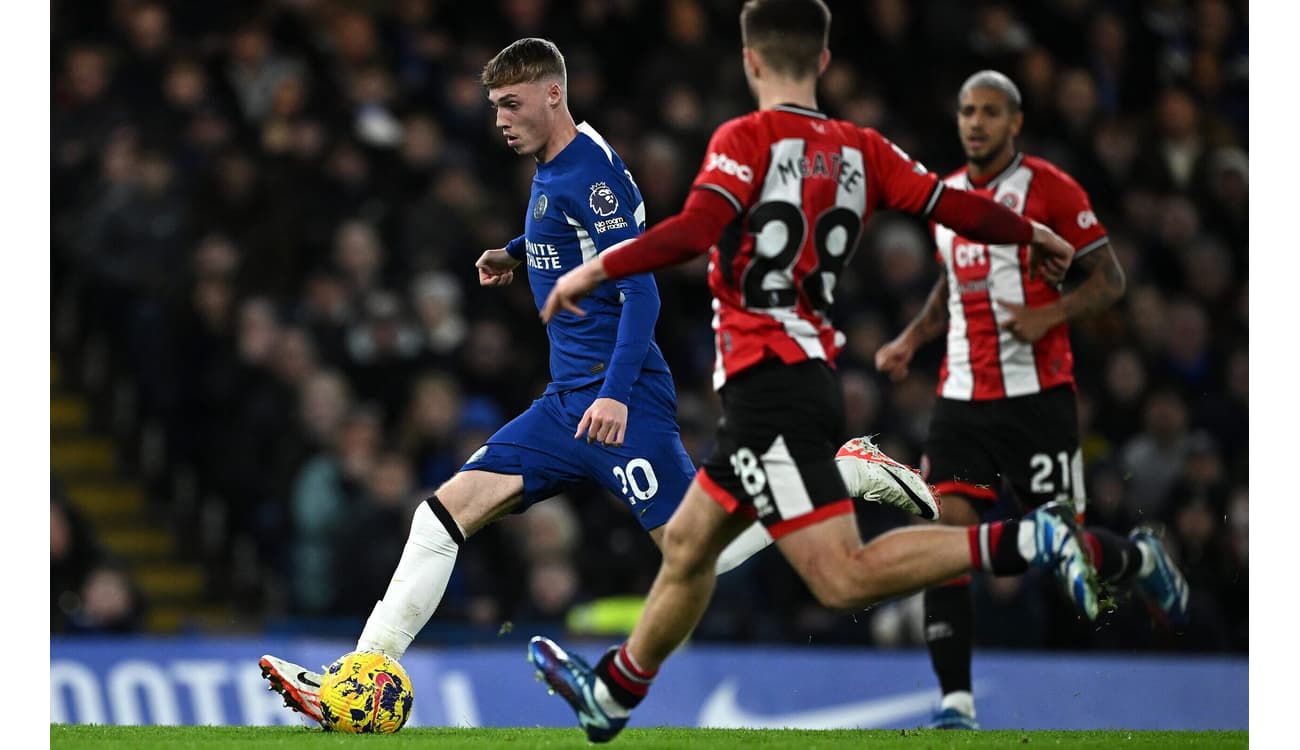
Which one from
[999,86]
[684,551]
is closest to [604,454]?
[684,551]

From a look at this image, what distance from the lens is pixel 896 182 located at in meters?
4.98

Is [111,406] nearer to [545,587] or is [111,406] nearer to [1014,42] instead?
[545,587]

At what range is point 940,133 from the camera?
13.0m

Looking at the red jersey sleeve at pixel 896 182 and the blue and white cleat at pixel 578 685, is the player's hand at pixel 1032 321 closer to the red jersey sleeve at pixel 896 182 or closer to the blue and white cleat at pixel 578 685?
the red jersey sleeve at pixel 896 182

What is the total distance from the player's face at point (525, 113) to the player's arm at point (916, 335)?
2.01 metres

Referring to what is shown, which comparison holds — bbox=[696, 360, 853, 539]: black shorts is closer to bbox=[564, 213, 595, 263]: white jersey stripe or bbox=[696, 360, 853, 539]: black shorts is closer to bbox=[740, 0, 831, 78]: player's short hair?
bbox=[740, 0, 831, 78]: player's short hair

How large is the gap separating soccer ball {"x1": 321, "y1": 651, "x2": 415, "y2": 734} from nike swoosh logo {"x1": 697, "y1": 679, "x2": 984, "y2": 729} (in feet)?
11.1

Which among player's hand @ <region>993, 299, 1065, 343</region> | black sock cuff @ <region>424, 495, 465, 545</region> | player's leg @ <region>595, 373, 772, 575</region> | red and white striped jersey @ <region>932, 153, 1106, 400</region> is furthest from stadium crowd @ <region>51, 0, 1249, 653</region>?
player's leg @ <region>595, 373, 772, 575</region>

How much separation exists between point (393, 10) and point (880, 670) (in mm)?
7654

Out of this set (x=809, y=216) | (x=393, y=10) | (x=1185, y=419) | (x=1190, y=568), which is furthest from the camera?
(x=393, y=10)

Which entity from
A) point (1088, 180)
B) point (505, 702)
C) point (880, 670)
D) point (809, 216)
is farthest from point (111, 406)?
point (809, 216)

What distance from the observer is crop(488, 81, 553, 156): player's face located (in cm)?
589

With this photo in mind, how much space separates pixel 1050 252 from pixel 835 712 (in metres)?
4.53

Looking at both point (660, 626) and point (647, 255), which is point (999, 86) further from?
point (660, 626)
